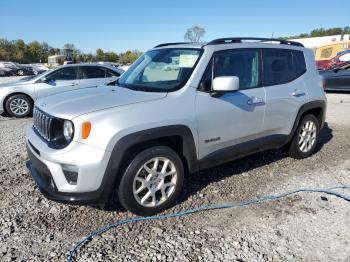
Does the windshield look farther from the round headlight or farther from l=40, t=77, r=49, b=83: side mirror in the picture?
l=40, t=77, r=49, b=83: side mirror

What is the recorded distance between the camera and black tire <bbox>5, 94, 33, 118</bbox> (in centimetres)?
860

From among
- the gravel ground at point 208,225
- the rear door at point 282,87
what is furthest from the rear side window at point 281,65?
the gravel ground at point 208,225

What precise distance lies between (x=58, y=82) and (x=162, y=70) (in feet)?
19.3

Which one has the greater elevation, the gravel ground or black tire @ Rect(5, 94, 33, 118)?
black tire @ Rect(5, 94, 33, 118)

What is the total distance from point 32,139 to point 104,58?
302 feet

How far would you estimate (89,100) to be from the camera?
3211 millimetres

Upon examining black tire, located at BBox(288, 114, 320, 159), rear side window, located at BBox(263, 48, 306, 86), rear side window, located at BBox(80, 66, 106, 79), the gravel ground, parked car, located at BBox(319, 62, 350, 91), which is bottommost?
the gravel ground

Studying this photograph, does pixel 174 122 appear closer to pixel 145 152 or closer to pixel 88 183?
A: pixel 145 152

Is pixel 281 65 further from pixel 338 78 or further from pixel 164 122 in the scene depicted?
pixel 338 78

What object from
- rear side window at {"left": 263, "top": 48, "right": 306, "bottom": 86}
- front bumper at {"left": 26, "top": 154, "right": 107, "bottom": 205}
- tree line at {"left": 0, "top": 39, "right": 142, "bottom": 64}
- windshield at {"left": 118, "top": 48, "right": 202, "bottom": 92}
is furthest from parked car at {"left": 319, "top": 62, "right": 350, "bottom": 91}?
tree line at {"left": 0, "top": 39, "right": 142, "bottom": 64}

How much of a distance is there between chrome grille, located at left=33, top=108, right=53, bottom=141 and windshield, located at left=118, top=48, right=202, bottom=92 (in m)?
1.04

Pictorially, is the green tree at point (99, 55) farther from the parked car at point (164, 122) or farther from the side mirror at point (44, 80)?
the parked car at point (164, 122)

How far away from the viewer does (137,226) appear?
3156 millimetres

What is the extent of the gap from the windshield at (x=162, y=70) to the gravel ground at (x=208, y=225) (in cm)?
137
